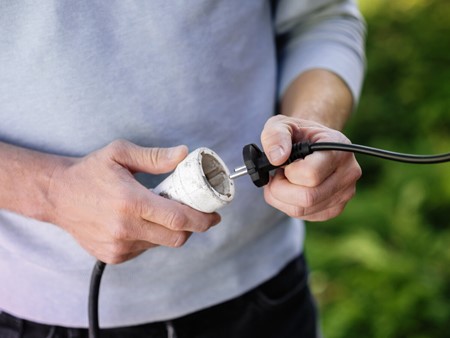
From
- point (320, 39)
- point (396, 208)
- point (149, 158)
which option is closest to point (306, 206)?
point (149, 158)

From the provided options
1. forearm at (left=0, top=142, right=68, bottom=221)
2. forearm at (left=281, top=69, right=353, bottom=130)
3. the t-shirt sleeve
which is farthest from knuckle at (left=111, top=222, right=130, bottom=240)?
the t-shirt sleeve

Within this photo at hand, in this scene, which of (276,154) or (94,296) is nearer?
(276,154)

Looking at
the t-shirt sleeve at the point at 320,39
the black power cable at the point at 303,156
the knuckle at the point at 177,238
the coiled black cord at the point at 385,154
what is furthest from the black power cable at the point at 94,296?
the t-shirt sleeve at the point at 320,39

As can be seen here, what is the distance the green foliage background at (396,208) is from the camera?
267 cm

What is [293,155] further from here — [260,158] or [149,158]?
[149,158]

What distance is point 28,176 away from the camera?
3.45 ft

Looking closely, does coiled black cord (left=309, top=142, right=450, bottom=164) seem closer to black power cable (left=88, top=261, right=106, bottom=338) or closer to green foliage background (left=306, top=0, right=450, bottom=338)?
black power cable (left=88, top=261, right=106, bottom=338)

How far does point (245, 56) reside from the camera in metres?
1.25

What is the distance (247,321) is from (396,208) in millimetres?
2008

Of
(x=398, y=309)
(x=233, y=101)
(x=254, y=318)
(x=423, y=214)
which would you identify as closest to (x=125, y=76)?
(x=233, y=101)

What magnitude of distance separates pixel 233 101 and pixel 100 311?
436 mm

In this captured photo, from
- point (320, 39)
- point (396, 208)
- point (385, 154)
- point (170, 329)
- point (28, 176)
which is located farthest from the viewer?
point (396, 208)

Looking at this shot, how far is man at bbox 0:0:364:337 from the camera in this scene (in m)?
→ 1.02

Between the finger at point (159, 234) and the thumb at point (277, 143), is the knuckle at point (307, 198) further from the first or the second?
the finger at point (159, 234)
